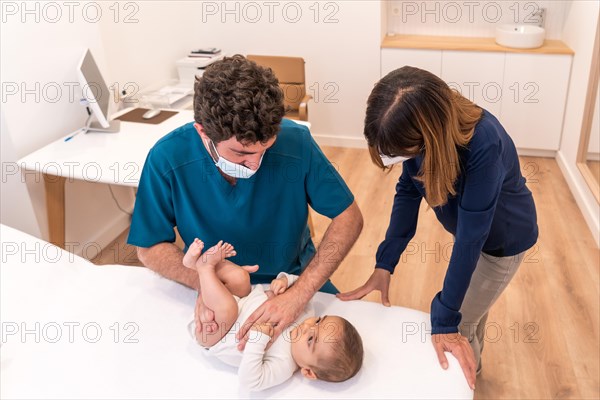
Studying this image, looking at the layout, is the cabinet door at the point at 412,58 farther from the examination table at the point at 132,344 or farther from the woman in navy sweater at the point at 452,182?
the examination table at the point at 132,344

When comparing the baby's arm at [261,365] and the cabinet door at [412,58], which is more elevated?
the cabinet door at [412,58]

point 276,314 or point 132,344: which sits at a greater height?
point 276,314

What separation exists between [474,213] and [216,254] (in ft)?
2.15

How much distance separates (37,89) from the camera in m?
2.61

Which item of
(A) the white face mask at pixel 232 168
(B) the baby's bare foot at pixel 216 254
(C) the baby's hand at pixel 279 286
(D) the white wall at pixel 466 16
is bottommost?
(C) the baby's hand at pixel 279 286

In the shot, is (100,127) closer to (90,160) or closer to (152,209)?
(90,160)

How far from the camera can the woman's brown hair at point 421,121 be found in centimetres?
119

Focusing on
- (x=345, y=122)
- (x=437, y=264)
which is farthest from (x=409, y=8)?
(x=437, y=264)

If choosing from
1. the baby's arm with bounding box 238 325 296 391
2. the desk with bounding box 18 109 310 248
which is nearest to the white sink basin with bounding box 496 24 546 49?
the desk with bounding box 18 109 310 248

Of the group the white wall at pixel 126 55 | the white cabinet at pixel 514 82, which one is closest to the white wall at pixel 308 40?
the white wall at pixel 126 55

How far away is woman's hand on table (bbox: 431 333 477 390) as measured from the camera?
1368 millimetres

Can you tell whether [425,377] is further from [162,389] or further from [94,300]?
[94,300]

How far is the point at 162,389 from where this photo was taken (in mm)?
1398

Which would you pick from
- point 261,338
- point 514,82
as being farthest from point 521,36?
point 261,338
